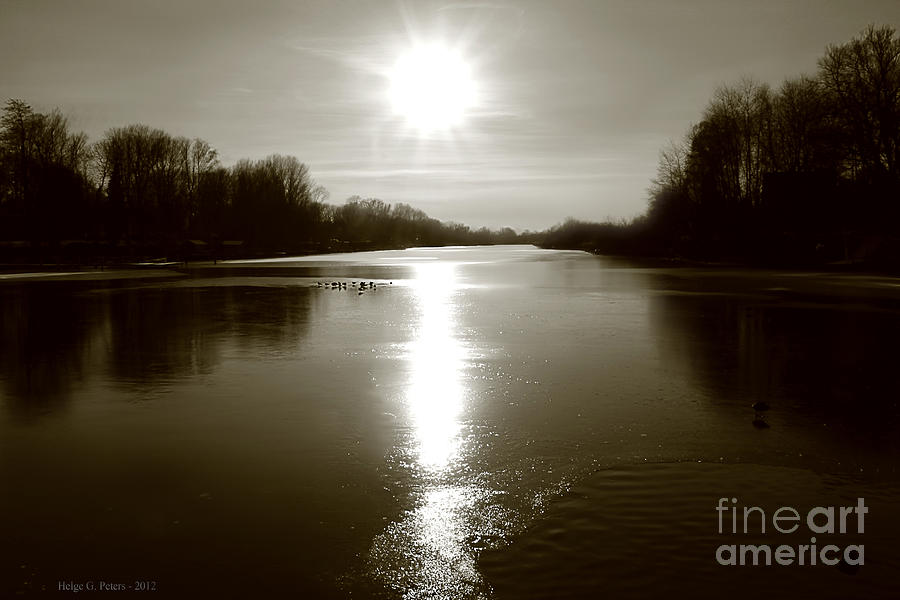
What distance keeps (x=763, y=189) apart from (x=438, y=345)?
207 feet

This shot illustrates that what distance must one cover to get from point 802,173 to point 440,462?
204 feet

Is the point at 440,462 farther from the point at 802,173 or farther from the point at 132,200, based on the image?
the point at 132,200

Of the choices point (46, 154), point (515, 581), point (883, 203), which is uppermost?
point (46, 154)

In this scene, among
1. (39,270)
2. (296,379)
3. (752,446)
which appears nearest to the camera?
(752,446)

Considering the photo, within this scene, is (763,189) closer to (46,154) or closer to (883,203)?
(883,203)

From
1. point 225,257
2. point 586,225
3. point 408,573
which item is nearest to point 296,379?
point 408,573

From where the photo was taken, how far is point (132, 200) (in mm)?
91125

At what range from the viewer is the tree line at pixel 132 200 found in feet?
237

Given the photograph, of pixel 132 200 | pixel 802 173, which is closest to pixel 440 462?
pixel 802 173

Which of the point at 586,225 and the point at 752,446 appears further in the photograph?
the point at 586,225

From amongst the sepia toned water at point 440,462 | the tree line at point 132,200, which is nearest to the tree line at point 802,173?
the sepia toned water at point 440,462

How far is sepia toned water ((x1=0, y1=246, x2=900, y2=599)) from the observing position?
488cm

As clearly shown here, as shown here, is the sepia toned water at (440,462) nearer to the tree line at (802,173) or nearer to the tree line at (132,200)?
the tree line at (802,173)

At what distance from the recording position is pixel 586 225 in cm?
17038
